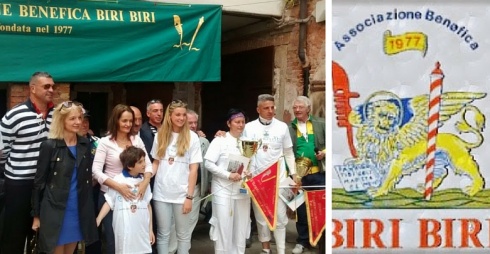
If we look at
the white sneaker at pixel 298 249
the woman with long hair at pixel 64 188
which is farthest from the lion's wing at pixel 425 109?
the white sneaker at pixel 298 249

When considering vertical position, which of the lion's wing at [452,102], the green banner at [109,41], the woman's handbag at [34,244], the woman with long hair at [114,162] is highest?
the green banner at [109,41]

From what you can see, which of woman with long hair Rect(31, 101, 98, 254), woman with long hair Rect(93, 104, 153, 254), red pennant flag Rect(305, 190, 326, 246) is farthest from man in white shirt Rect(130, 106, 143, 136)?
red pennant flag Rect(305, 190, 326, 246)

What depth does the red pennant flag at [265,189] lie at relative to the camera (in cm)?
481

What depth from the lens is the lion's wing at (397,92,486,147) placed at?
1612mm

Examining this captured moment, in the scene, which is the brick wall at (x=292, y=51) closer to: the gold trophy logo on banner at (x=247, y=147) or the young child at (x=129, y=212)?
the gold trophy logo on banner at (x=247, y=147)

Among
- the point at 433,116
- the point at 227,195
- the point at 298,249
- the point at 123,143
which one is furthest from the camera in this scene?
the point at 298,249

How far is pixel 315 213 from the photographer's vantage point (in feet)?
15.9

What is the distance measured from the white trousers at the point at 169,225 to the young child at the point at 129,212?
1.03ft

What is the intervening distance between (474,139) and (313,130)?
13.4 feet

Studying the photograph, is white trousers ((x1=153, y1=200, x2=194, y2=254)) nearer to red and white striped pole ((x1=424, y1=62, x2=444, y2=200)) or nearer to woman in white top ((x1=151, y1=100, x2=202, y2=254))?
woman in white top ((x1=151, y1=100, x2=202, y2=254))

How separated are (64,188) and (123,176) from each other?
1.87 feet

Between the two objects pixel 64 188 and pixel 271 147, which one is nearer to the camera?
pixel 64 188

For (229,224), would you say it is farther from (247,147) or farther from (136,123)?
(136,123)

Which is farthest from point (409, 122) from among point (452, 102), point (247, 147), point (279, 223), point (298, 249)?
point (298, 249)
